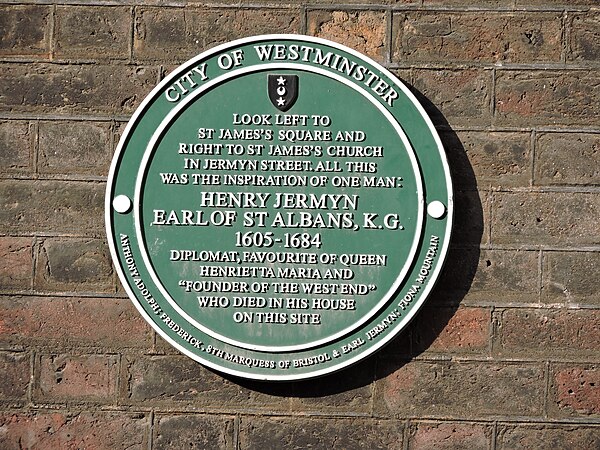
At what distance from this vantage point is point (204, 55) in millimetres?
4863

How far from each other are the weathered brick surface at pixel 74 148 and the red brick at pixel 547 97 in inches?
83.1

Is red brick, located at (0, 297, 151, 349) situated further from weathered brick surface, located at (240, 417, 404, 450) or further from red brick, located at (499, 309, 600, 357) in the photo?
red brick, located at (499, 309, 600, 357)

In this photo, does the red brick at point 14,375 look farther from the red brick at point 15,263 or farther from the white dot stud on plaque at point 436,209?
the white dot stud on plaque at point 436,209

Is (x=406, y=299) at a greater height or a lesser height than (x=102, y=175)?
lesser

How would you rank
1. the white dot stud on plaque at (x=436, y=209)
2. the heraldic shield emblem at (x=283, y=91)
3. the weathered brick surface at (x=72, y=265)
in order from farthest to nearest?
1. the weathered brick surface at (x=72, y=265)
2. the heraldic shield emblem at (x=283, y=91)
3. the white dot stud on plaque at (x=436, y=209)

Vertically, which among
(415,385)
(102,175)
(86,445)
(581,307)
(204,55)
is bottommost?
(86,445)

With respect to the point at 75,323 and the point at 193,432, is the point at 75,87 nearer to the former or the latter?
the point at 75,323

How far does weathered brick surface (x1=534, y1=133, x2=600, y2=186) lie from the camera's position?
4828 millimetres

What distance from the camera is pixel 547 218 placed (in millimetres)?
4828

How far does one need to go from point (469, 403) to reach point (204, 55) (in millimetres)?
2291

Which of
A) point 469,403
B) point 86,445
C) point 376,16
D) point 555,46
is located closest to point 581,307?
point 469,403

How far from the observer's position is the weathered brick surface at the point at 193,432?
487cm

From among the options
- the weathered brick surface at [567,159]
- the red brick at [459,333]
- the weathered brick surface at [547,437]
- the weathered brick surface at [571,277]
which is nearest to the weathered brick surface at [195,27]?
the weathered brick surface at [567,159]

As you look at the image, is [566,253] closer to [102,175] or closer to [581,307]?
[581,307]
